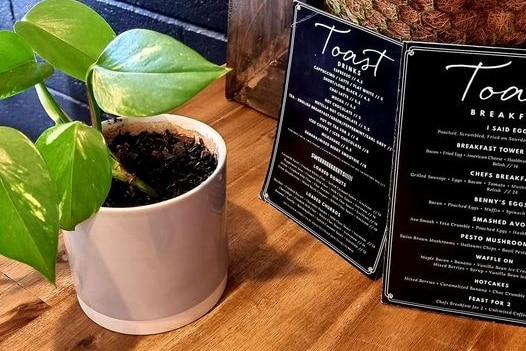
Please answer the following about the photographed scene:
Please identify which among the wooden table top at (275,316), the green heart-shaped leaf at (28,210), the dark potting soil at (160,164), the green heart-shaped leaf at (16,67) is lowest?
the wooden table top at (275,316)

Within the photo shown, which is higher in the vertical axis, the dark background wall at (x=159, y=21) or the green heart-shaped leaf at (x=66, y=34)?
the green heart-shaped leaf at (x=66, y=34)

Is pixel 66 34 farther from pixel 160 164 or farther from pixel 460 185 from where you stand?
pixel 460 185

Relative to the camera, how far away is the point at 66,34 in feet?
1.66

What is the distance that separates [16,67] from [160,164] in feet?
0.48

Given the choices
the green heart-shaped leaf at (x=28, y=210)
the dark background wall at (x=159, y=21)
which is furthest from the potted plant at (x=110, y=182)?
the dark background wall at (x=159, y=21)

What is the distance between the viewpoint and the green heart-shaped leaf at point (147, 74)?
0.44 metres

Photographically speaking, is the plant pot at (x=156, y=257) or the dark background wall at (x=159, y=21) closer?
the plant pot at (x=156, y=257)

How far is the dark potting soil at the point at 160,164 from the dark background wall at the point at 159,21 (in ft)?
1.60

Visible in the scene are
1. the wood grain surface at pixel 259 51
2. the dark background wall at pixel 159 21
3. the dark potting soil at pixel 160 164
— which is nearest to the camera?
the dark potting soil at pixel 160 164

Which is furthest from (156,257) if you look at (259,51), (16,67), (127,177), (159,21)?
(159,21)

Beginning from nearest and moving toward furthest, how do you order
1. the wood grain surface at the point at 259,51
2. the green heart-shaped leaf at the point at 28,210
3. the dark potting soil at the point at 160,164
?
the green heart-shaped leaf at the point at 28,210, the dark potting soil at the point at 160,164, the wood grain surface at the point at 259,51

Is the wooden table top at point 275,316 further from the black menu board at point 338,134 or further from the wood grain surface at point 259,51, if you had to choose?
the wood grain surface at point 259,51

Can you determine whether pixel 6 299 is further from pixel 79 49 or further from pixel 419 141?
pixel 419 141

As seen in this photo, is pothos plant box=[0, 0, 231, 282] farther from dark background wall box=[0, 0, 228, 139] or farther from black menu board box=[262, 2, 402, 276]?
dark background wall box=[0, 0, 228, 139]
